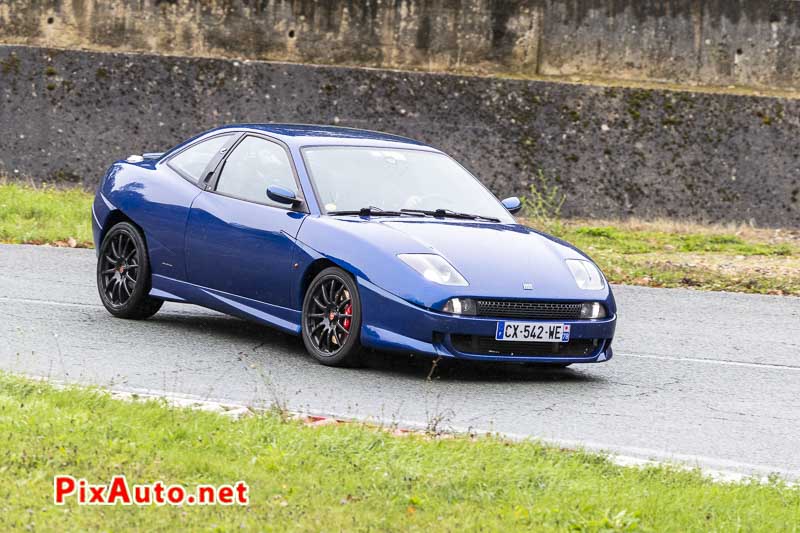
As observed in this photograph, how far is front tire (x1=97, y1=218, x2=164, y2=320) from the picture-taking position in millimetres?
10164

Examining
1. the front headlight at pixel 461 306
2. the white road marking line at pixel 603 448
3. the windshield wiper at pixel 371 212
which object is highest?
the windshield wiper at pixel 371 212

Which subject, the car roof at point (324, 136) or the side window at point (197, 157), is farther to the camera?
the side window at point (197, 157)

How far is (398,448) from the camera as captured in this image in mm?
6137

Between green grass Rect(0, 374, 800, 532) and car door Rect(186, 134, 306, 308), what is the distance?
8.60 ft

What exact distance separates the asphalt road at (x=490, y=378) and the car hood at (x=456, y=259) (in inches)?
22.2

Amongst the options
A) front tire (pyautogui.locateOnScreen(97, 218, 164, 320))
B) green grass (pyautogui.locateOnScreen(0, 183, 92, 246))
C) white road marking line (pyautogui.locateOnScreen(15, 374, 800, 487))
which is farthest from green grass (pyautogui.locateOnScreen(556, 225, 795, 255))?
white road marking line (pyautogui.locateOnScreen(15, 374, 800, 487))

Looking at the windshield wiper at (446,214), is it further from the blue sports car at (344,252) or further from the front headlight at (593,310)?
the front headlight at (593,310)

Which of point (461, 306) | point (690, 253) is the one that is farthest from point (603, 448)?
point (690, 253)

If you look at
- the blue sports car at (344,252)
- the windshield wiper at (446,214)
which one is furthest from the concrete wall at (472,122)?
the windshield wiper at (446,214)

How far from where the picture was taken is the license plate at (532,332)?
8398mm

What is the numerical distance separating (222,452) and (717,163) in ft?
43.9

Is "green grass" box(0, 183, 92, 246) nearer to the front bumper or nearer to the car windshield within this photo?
the car windshield

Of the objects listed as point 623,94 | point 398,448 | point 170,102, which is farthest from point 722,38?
point 398,448

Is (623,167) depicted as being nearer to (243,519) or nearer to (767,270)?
(767,270)
